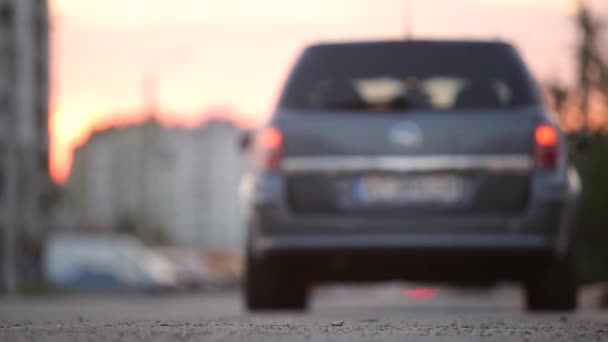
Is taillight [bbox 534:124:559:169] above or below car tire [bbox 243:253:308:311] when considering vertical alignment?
above

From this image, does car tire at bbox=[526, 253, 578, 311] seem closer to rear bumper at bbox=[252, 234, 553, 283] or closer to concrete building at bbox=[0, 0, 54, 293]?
rear bumper at bbox=[252, 234, 553, 283]

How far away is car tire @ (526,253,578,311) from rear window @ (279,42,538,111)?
1.04 meters

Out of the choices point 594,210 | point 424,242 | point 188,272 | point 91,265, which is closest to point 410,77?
point 424,242

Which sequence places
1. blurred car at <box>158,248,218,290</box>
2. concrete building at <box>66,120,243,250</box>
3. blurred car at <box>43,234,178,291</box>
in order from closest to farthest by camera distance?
1. blurred car at <box>43,234,178,291</box>
2. blurred car at <box>158,248,218,290</box>
3. concrete building at <box>66,120,243,250</box>

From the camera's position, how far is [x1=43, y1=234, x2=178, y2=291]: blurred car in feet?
121

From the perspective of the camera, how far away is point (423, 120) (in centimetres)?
966

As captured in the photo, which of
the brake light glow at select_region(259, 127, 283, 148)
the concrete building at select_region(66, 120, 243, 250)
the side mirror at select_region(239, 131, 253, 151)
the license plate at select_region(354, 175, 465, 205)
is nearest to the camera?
the license plate at select_region(354, 175, 465, 205)

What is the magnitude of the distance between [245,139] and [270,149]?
3.02 feet

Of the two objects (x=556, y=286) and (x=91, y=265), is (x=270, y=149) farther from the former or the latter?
(x=91, y=265)

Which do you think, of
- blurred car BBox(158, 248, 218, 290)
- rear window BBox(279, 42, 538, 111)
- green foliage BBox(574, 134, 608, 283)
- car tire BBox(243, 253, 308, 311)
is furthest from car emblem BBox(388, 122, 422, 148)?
blurred car BBox(158, 248, 218, 290)

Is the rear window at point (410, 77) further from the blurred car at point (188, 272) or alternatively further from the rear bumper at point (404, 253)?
the blurred car at point (188, 272)

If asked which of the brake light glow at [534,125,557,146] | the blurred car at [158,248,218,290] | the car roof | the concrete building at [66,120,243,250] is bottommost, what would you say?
the concrete building at [66,120,243,250]

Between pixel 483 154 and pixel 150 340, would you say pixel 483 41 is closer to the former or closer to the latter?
pixel 483 154

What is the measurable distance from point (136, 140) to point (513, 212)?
524 feet
